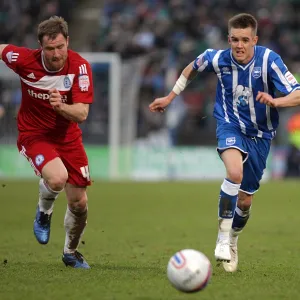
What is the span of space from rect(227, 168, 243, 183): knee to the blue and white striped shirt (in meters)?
0.56

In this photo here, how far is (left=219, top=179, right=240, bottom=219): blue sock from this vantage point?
7.59m

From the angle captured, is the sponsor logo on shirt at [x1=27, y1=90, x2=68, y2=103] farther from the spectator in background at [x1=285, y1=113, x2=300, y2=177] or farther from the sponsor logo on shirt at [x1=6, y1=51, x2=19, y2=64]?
the spectator in background at [x1=285, y1=113, x2=300, y2=177]

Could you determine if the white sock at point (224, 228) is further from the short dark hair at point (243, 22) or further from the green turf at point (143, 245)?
the short dark hair at point (243, 22)

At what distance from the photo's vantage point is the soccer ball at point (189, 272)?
6.00 meters

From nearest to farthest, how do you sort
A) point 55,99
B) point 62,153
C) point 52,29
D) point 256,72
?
point 55,99 < point 52,29 < point 256,72 < point 62,153

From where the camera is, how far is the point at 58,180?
751cm

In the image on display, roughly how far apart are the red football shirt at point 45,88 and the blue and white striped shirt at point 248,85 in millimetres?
1266

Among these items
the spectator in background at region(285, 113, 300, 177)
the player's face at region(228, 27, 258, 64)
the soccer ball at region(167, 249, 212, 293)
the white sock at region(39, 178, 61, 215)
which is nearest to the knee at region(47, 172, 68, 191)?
the white sock at region(39, 178, 61, 215)

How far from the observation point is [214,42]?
2527 centimetres

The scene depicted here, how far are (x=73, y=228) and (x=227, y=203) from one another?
1.54 metres

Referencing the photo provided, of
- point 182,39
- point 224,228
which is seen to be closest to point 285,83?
point 224,228

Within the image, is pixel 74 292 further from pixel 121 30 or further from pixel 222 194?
pixel 121 30

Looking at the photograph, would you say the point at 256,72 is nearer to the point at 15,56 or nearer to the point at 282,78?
the point at 282,78

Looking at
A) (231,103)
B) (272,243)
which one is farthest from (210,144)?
(231,103)
